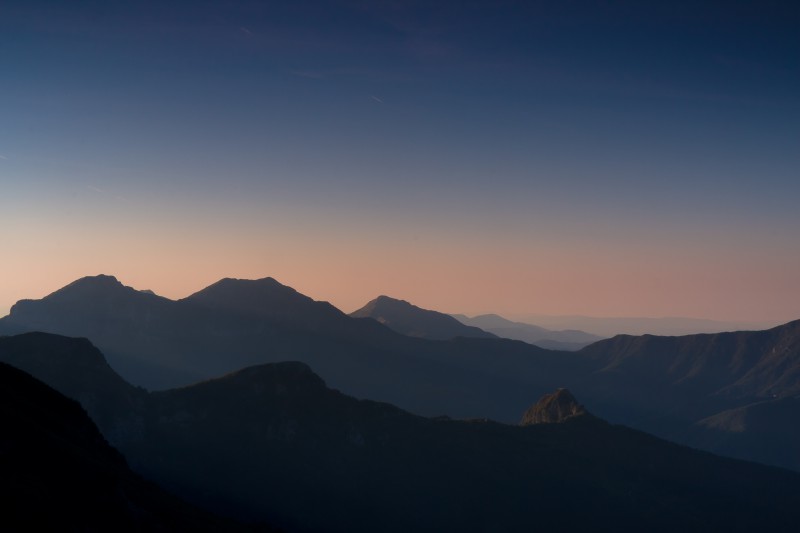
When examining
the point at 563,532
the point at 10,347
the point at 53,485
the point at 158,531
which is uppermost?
the point at 10,347

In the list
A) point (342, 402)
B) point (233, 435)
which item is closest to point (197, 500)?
point (233, 435)

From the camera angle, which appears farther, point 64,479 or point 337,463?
point 337,463

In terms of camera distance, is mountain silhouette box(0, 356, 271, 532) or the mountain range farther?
the mountain range

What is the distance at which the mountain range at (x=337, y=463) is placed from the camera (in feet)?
490

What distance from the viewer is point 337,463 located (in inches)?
6590

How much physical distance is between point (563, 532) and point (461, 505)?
869 inches

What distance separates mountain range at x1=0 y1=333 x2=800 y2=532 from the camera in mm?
149250

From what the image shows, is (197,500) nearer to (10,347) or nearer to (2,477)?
(10,347)

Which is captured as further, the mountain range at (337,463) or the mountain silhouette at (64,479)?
the mountain range at (337,463)

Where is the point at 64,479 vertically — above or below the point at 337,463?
above

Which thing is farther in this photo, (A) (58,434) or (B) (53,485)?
(A) (58,434)

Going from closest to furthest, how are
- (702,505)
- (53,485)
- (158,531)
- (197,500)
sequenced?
(53,485) → (158,531) → (197,500) → (702,505)

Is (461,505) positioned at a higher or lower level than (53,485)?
lower

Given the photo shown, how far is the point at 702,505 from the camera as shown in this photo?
196 m
